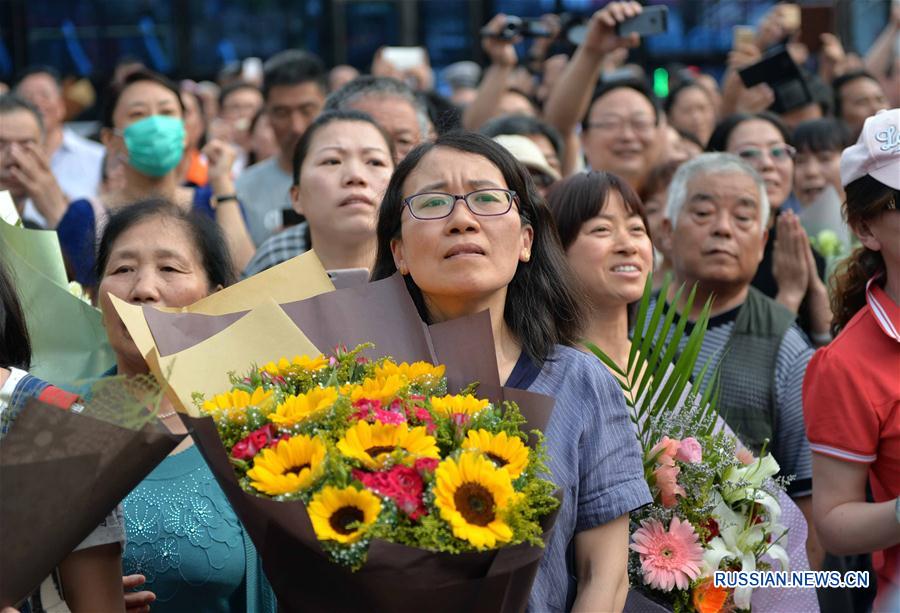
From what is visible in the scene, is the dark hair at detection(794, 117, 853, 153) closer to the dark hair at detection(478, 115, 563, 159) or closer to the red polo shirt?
the dark hair at detection(478, 115, 563, 159)

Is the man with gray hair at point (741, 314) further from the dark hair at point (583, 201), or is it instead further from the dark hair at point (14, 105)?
the dark hair at point (14, 105)

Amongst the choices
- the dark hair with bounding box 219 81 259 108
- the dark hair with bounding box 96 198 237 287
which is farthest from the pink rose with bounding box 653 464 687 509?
the dark hair with bounding box 219 81 259 108

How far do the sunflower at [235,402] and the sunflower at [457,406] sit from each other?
310 mm

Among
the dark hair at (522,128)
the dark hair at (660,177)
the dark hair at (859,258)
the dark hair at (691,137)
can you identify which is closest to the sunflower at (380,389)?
the dark hair at (859,258)

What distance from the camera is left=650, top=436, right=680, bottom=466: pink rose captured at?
3020mm

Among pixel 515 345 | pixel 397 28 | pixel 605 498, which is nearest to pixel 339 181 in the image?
pixel 515 345

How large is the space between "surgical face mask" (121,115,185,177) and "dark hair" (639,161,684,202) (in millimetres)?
2189

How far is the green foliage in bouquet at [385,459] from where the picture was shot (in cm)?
211

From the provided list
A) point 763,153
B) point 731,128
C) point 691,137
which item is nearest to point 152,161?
point 731,128

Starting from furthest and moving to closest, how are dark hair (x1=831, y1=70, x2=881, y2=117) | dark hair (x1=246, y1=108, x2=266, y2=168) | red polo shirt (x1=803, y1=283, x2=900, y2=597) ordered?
1. dark hair (x1=831, y1=70, x2=881, y2=117)
2. dark hair (x1=246, y1=108, x2=266, y2=168)
3. red polo shirt (x1=803, y1=283, x2=900, y2=597)

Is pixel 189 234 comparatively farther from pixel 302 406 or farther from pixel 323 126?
pixel 302 406

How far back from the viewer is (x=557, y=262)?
3102mm

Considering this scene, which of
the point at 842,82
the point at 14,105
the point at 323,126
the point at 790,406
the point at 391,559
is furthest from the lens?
the point at 842,82

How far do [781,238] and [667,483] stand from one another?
7.39 feet
